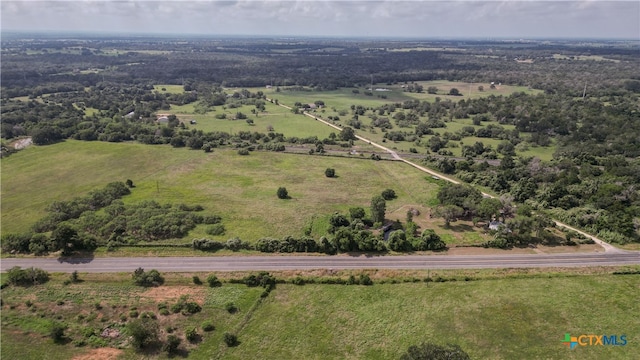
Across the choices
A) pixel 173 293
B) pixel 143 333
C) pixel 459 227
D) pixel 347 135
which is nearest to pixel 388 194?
pixel 459 227


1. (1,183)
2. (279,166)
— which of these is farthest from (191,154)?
(1,183)

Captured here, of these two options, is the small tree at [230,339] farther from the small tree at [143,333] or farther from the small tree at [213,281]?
the small tree at [213,281]

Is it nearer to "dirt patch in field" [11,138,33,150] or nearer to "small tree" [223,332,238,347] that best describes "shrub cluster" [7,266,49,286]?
"small tree" [223,332,238,347]

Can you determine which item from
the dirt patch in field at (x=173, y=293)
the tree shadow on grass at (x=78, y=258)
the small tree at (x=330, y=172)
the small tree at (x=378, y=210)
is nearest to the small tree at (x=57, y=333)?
the dirt patch in field at (x=173, y=293)

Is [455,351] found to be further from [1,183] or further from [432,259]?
[1,183]

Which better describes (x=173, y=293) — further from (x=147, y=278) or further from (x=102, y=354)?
(x=102, y=354)
